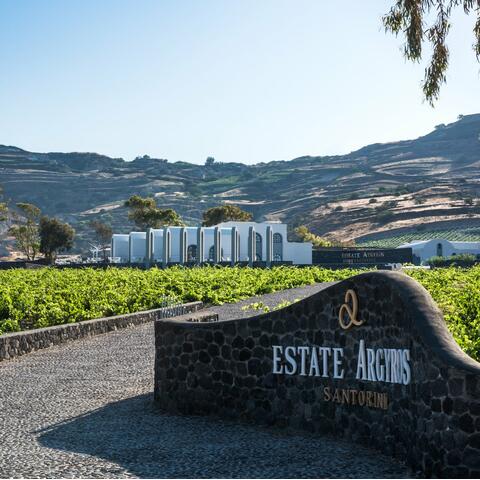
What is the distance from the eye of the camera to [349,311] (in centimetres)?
845

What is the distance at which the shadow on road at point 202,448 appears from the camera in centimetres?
720

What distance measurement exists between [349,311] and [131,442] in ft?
9.17

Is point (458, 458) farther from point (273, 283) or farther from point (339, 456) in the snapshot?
point (273, 283)

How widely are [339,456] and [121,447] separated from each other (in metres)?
2.31

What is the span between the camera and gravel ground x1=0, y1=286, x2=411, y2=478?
23.7 ft

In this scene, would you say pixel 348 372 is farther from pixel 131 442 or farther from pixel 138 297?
pixel 138 297

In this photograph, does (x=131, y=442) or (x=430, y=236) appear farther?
(x=430, y=236)

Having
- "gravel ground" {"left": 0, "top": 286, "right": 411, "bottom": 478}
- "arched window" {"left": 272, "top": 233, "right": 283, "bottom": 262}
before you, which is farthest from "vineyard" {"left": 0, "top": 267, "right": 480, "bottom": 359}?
"arched window" {"left": 272, "top": 233, "right": 283, "bottom": 262}

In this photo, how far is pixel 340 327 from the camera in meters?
8.59

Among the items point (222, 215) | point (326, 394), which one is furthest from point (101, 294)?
point (222, 215)

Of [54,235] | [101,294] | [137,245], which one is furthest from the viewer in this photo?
[54,235]

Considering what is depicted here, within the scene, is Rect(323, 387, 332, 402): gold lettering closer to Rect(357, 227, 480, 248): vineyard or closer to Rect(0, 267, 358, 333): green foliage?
Rect(0, 267, 358, 333): green foliage

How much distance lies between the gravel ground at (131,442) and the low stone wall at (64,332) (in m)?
2.73

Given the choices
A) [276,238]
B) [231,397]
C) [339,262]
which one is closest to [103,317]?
[231,397]
